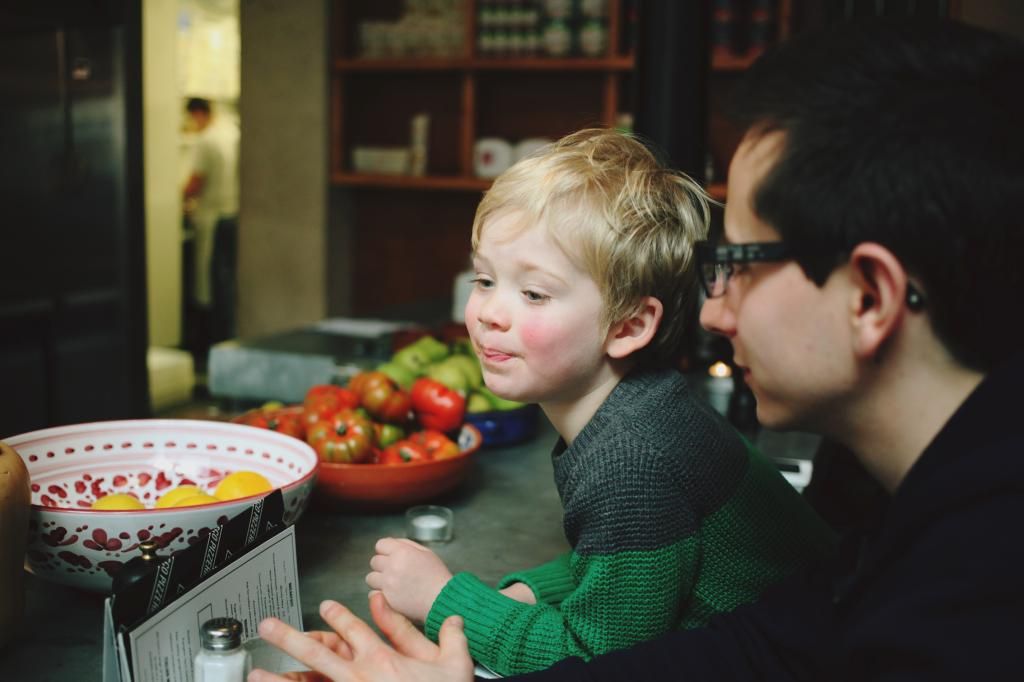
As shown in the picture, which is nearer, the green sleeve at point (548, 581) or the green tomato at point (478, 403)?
the green sleeve at point (548, 581)

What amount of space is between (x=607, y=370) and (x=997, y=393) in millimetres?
607

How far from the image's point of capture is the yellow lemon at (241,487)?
130 cm

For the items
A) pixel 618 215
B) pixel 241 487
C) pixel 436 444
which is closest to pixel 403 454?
pixel 436 444

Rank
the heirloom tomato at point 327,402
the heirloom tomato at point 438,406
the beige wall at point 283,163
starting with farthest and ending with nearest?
the beige wall at point 283,163 < the heirloom tomato at point 438,406 < the heirloom tomato at point 327,402

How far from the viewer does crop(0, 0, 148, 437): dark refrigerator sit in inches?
148

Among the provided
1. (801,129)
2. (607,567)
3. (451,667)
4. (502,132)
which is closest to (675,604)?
(607,567)

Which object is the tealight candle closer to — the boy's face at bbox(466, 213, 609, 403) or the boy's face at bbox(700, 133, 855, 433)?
the boy's face at bbox(466, 213, 609, 403)

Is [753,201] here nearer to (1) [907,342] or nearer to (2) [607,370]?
(1) [907,342]

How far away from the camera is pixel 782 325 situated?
873 mm

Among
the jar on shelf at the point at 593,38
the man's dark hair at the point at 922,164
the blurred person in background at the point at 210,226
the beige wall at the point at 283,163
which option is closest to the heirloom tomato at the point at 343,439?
the man's dark hair at the point at 922,164

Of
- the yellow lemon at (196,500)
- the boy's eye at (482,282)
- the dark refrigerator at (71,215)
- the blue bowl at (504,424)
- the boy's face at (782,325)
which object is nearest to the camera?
the boy's face at (782,325)

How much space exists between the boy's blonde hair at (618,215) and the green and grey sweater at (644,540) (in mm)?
110

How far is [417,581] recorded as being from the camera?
1230mm

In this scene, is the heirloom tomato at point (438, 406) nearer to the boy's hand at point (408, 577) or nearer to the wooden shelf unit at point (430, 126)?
the boy's hand at point (408, 577)
